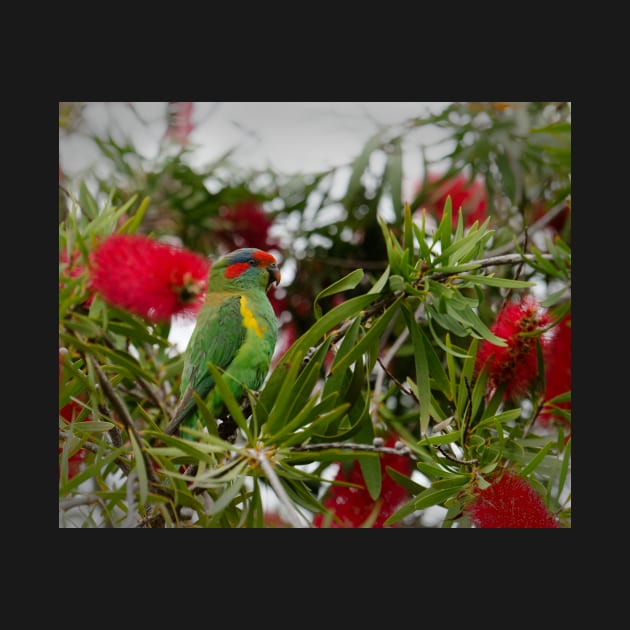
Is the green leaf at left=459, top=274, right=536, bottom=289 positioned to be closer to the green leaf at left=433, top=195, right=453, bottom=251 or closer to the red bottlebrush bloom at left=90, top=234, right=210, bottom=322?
the green leaf at left=433, top=195, right=453, bottom=251

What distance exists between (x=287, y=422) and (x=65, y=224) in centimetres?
61

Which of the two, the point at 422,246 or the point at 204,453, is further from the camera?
the point at 422,246

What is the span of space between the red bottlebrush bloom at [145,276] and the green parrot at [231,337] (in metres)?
0.11

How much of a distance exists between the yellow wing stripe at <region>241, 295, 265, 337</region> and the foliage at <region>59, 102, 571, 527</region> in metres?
0.06

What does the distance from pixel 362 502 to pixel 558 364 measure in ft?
1.30

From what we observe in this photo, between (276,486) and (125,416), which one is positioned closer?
(276,486)

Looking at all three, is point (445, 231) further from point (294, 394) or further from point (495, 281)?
point (294, 394)

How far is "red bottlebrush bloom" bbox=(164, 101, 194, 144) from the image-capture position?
5.25 ft

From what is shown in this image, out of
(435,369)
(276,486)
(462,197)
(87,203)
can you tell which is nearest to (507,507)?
(435,369)

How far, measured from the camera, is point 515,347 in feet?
4.45

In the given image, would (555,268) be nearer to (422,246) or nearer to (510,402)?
(510,402)

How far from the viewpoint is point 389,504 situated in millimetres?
1409

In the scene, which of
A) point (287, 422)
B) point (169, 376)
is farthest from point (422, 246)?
point (169, 376)

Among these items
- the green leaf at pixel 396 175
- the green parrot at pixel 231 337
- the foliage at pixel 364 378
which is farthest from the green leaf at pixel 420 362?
the green leaf at pixel 396 175
